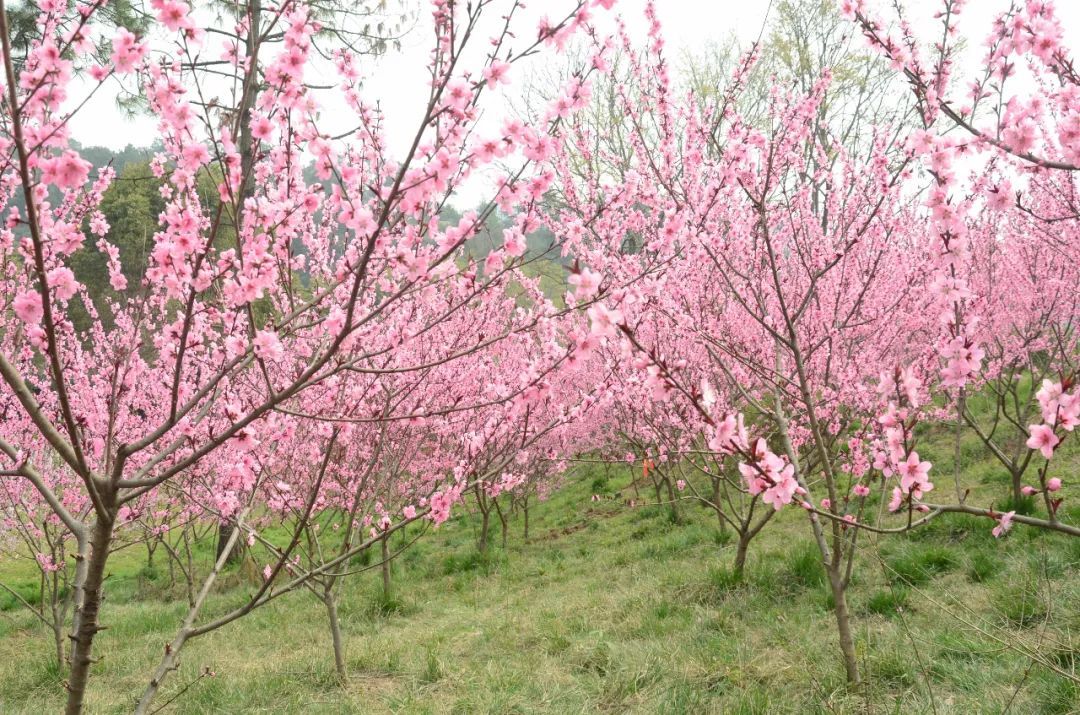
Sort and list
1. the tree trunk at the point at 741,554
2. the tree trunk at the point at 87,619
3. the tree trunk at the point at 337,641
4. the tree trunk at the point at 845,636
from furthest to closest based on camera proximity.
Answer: the tree trunk at the point at 741,554 → the tree trunk at the point at 337,641 → the tree trunk at the point at 845,636 → the tree trunk at the point at 87,619

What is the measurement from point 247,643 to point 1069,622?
661 centimetres

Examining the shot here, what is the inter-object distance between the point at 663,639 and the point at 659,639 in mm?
30

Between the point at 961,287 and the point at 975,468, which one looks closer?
the point at 961,287

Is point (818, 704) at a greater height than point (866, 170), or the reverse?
point (866, 170)

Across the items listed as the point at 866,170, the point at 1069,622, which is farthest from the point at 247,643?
the point at 866,170

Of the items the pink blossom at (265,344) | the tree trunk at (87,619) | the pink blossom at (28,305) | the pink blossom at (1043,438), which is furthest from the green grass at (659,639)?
the pink blossom at (28,305)

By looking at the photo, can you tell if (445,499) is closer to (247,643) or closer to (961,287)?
(961,287)

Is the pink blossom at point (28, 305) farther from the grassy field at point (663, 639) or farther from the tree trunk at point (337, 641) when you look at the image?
the tree trunk at point (337, 641)

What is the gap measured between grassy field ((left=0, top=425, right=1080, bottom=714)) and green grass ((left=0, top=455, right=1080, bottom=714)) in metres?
0.02

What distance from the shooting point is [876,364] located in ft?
20.3

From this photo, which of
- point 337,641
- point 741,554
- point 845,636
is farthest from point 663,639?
point 337,641

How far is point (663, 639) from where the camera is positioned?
462 centimetres

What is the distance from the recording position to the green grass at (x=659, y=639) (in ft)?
11.1

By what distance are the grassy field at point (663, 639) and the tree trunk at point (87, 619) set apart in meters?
2.60
